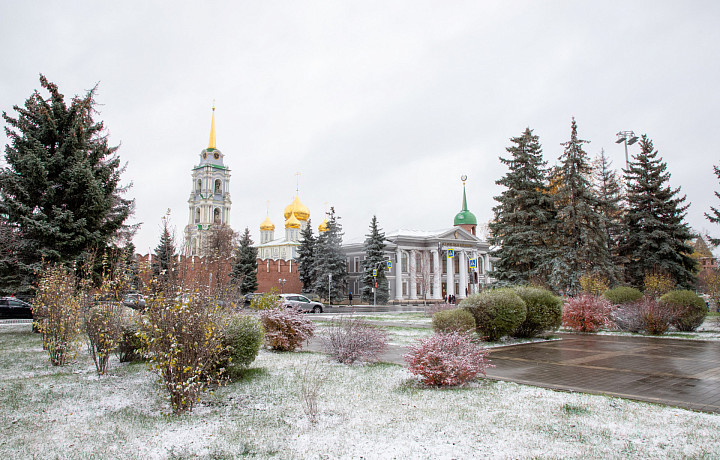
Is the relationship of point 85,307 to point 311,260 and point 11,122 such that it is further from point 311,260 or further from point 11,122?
point 311,260

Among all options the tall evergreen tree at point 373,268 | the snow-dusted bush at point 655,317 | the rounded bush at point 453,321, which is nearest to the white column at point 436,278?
the tall evergreen tree at point 373,268

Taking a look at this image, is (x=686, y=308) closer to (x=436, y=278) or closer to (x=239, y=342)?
(x=239, y=342)

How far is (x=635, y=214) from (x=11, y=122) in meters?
32.0

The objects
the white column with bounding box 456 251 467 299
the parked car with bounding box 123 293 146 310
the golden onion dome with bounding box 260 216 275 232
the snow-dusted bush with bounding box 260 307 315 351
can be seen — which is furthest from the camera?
the golden onion dome with bounding box 260 216 275 232

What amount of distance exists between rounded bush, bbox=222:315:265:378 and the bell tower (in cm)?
7623

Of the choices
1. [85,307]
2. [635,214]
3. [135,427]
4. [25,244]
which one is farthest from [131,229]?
[635,214]

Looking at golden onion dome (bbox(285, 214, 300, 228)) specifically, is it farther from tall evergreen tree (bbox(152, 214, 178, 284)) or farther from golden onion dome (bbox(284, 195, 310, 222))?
tall evergreen tree (bbox(152, 214, 178, 284))

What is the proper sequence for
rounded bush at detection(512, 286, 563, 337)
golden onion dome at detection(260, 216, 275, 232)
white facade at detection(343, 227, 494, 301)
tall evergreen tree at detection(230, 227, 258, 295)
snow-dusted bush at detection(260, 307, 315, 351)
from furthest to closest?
1. golden onion dome at detection(260, 216, 275, 232)
2. white facade at detection(343, 227, 494, 301)
3. tall evergreen tree at detection(230, 227, 258, 295)
4. rounded bush at detection(512, 286, 563, 337)
5. snow-dusted bush at detection(260, 307, 315, 351)

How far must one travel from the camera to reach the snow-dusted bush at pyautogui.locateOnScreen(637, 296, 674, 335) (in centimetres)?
1536

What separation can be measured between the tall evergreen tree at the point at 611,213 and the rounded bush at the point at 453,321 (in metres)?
19.0

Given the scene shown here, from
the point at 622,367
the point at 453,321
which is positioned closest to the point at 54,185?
the point at 453,321

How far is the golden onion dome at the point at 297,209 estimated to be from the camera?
80812mm

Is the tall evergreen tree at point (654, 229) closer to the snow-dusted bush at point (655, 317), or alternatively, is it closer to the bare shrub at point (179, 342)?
the snow-dusted bush at point (655, 317)

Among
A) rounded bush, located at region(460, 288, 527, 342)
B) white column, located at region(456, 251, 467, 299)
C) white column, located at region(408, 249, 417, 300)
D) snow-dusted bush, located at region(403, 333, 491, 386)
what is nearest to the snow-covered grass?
snow-dusted bush, located at region(403, 333, 491, 386)
